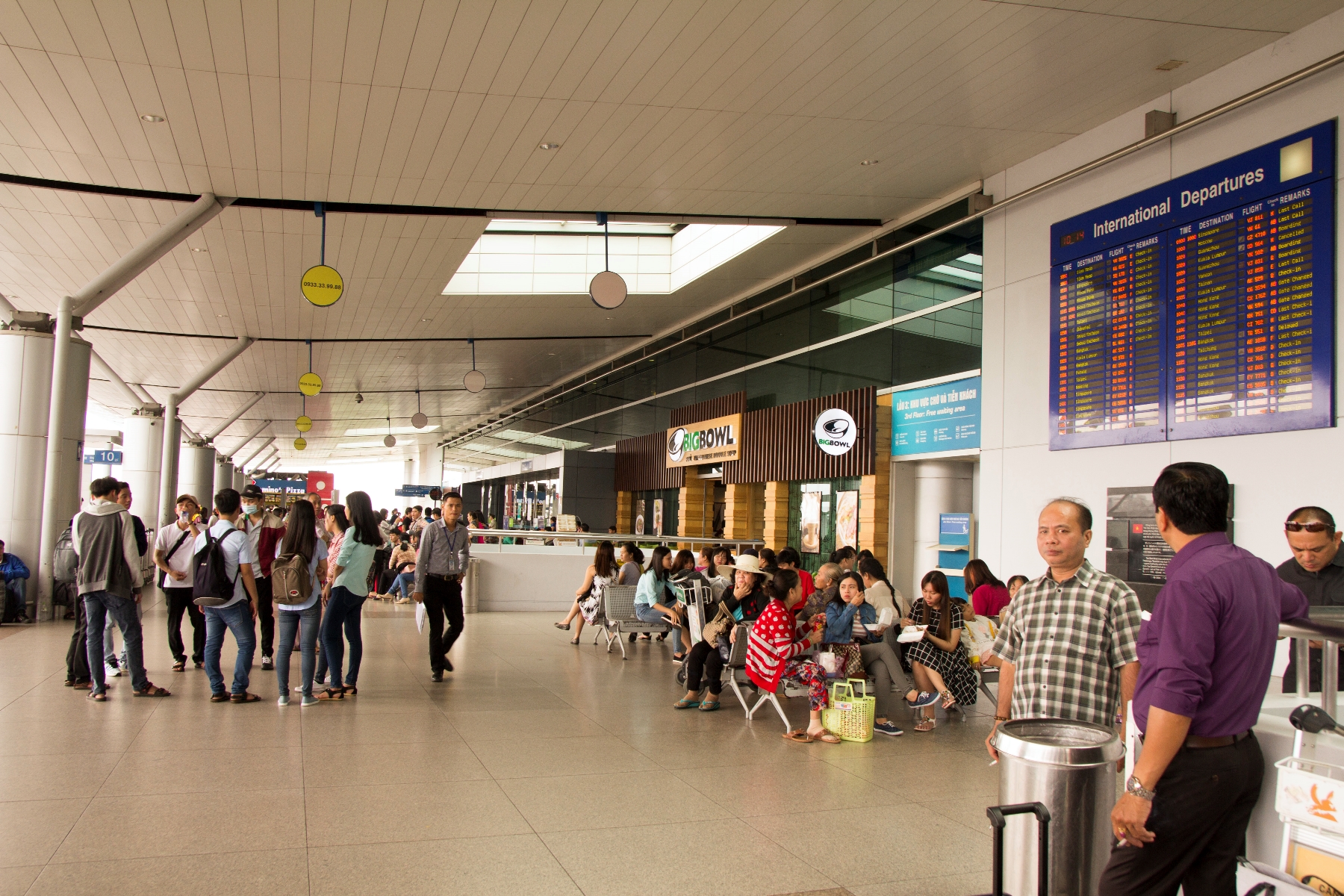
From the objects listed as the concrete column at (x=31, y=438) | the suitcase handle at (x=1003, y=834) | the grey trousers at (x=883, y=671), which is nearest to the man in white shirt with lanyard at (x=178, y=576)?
the concrete column at (x=31, y=438)

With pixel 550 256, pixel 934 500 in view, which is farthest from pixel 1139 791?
pixel 550 256

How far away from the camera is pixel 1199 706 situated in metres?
2.27

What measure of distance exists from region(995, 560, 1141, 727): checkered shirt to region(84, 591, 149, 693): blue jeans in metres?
Answer: 6.42

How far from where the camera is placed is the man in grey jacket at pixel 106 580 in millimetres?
6840

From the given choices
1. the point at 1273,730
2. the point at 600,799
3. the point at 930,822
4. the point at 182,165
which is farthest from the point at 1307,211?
the point at 182,165

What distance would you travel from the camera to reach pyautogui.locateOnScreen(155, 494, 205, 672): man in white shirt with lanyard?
8.03 m

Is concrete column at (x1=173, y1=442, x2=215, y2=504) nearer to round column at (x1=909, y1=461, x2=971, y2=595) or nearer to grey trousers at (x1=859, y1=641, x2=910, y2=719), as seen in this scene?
round column at (x1=909, y1=461, x2=971, y2=595)

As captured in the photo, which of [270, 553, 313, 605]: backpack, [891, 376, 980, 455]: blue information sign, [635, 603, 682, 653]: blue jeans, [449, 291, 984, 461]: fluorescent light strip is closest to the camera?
[270, 553, 313, 605]: backpack

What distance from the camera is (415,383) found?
2575cm

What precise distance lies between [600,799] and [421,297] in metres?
11.8

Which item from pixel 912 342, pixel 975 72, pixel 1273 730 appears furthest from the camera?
pixel 912 342

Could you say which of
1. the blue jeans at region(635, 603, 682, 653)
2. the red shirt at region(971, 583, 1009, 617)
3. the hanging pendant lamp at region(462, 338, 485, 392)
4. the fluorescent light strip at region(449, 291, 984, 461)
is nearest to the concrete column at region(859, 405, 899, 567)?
the fluorescent light strip at region(449, 291, 984, 461)

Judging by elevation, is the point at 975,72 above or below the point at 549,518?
above

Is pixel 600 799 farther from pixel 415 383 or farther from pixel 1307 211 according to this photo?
pixel 415 383
